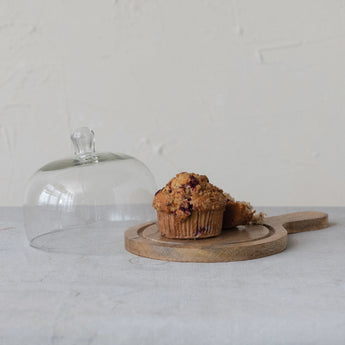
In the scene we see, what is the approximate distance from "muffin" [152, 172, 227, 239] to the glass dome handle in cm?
22

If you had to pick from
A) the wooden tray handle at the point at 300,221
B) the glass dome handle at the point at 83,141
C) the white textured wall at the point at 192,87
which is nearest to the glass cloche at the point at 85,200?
the glass dome handle at the point at 83,141

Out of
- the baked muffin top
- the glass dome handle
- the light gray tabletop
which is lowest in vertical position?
the light gray tabletop

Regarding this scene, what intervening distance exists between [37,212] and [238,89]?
3.79 ft

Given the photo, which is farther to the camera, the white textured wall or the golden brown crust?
the white textured wall

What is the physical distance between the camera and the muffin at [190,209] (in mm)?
789

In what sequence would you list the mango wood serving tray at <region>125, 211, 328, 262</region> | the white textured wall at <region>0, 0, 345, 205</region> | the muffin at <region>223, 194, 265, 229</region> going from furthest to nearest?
the white textured wall at <region>0, 0, 345, 205</region>
the muffin at <region>223, 194, 265, 229</region>
the mango wood serving tray at <region>125, 211, 328, 262</region>

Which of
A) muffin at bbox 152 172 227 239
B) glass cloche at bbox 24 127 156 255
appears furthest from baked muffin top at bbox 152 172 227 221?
glass cloche at bbox 24 127 156 255

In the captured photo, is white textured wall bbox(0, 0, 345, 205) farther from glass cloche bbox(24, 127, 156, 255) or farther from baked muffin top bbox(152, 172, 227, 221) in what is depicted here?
baked muffin top bbox(152, 172, 227, 221)

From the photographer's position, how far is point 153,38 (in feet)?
6.26

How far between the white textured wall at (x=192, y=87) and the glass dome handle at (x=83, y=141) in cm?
97

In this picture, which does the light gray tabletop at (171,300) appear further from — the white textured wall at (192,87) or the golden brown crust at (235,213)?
the white textured wall at (192,87)

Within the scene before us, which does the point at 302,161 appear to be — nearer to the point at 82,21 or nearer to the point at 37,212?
the point at 82,21

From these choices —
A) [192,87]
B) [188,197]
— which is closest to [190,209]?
[188,197]

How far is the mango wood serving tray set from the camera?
2.39 feet
